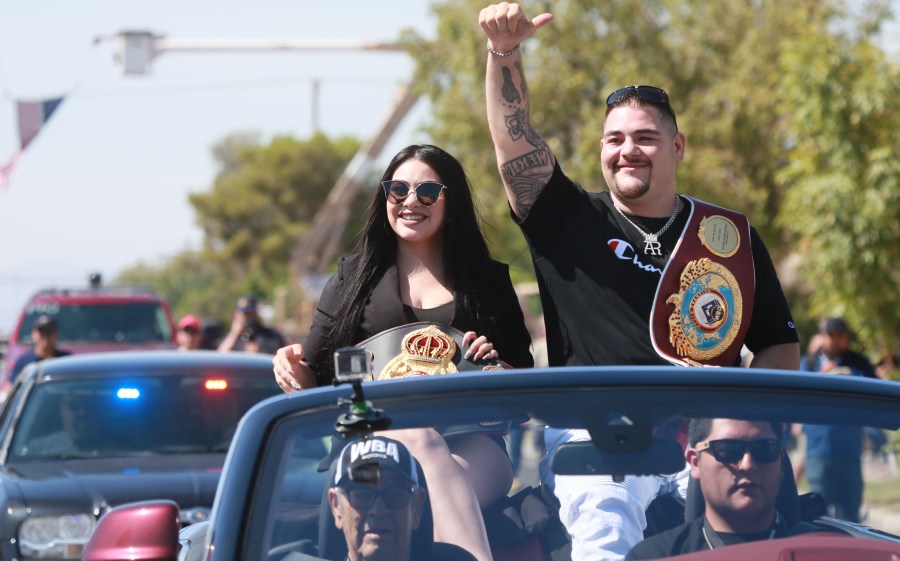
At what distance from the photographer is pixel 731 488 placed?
2.90m

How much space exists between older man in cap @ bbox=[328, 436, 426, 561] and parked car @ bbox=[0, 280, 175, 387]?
13551mm

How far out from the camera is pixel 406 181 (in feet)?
15.4

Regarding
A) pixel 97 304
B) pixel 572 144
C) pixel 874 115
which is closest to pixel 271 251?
pixel 572 144

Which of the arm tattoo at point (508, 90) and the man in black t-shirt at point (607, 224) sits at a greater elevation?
the arm tattoo at point (508, 90)

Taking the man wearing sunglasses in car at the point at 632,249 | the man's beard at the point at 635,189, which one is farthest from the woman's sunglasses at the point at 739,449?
the man's beard at the point at 635,189

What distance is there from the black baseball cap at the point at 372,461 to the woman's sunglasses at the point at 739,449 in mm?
580

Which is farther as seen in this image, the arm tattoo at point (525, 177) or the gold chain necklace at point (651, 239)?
the arm tattoo at point (525, 177)

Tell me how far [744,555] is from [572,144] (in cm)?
2185

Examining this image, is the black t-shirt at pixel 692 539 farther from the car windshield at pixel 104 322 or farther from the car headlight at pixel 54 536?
→ the car windshield at pixel 104 322

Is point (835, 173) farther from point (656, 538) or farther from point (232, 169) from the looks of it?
point (232, 169)

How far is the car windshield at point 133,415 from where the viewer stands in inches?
302

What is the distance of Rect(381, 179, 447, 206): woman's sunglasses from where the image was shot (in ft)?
15.3

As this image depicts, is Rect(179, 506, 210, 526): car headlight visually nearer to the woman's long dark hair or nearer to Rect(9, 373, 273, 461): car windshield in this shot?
Rect(9, 373, 273, 461): car windshield

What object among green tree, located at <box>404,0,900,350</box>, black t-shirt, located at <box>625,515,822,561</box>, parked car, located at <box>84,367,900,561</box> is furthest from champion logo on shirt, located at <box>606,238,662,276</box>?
green tree, located at <box>404,0,900,350</box>
